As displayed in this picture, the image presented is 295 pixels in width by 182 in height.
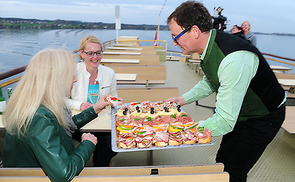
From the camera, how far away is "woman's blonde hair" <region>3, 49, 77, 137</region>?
946 mm

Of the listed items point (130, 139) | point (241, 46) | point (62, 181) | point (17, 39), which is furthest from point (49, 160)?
point (17, 39)

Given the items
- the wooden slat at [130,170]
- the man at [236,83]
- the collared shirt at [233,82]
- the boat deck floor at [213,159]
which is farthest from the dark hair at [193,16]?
the boat deck floor at [213,159]

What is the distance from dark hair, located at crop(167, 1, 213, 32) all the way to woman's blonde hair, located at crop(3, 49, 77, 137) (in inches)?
28.2

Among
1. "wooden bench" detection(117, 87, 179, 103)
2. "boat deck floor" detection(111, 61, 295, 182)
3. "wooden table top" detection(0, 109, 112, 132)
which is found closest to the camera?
"wooden table top" detection(0, 109, 112, 132)

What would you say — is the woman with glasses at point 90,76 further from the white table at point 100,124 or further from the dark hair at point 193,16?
the dark hair at point 193,16

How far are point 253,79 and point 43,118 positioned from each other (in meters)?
1.19

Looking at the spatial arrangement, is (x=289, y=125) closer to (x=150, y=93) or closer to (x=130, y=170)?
(x=150, y=93)

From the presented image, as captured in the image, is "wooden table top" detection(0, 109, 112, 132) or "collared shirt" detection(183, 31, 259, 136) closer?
"collared shirt" detection(183, 31, 259, 136)

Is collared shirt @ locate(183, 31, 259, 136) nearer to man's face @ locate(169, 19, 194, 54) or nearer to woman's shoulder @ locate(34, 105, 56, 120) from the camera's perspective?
man's face @ locate(169, 19, 194, 54)

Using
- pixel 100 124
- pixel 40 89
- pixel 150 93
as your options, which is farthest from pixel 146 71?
pixel 40 89

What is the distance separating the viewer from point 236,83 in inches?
39.7

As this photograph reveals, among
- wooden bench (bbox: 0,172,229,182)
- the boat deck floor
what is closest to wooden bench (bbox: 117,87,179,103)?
the boat deck floor

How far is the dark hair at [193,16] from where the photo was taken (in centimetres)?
113

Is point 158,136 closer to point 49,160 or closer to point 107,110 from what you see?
point 49,160
